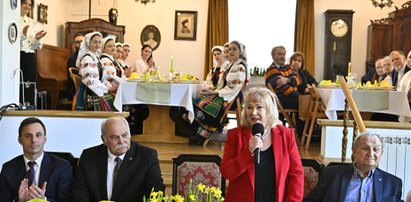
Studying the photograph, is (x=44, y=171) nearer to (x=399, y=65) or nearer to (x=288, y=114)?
(x=288, y=114)

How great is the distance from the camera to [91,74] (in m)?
5.27

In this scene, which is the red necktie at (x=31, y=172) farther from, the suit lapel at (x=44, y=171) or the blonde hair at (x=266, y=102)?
the blonde hair at (x=266, y=102)

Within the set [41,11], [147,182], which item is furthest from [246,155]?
[41,11]

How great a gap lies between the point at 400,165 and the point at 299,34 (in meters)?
6.72

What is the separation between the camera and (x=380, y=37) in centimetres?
1021

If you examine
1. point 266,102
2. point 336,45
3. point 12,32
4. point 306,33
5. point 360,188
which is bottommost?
point 360,188

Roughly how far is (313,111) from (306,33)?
4674 millimetres

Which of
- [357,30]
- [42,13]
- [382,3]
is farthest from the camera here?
[357,30]

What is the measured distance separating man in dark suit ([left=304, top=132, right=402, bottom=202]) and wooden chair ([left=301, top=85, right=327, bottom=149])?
10.2 ft

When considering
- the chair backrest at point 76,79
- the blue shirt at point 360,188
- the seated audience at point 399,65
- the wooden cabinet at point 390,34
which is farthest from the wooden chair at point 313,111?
the wooden cabinet at point 390,34

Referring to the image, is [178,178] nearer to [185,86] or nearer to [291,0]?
[185,86]

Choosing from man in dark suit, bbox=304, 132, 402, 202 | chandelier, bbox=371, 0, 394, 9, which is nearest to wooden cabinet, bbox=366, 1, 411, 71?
chandelier, bbox=371, 0, 394, 9

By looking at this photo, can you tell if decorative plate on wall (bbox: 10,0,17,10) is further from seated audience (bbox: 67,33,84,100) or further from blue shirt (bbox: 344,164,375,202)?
blue shirt (bbox: 344,164,375,202)

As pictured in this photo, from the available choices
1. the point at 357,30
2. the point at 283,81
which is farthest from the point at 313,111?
the point at 357,30
